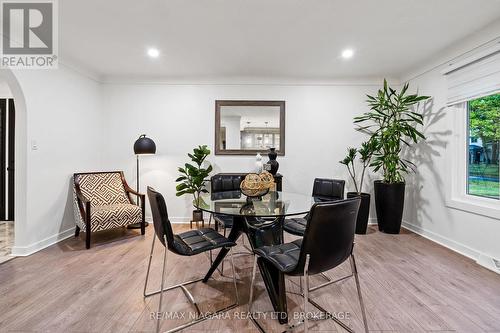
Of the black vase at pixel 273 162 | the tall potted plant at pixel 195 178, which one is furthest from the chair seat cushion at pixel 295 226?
the tall potted plant at pixel 195 178

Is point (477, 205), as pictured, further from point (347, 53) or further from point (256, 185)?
point (256, 185)

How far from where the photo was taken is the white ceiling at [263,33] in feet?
7.14

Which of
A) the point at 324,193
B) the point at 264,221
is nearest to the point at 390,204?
the point at 324,193

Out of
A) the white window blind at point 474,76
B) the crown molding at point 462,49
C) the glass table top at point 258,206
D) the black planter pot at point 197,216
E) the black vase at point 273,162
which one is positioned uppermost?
the crown molding at point 462,49

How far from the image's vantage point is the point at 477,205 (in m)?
2.71

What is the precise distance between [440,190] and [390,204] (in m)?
0.63

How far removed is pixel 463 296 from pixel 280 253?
5.45ft

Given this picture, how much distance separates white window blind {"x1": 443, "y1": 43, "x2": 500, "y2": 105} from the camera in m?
2.48

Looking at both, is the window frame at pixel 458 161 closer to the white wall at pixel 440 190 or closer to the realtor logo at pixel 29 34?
the white wall at pixel 440 190

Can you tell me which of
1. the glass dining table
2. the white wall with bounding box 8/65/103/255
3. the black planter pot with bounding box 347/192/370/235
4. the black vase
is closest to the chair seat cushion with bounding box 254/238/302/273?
the glass dining table

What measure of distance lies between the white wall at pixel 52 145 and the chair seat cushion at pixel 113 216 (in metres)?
0.54

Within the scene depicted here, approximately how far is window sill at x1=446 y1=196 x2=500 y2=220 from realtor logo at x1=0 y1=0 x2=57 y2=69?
4784 mm

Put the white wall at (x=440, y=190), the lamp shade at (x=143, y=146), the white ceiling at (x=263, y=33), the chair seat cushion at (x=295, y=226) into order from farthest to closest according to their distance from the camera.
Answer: the lamp shade at (x=143, y=146) → the white wall at (x=440, y=190) → the chair seat cushion at (x=295, y=226) → the white ceiling at (x=263, y=33)

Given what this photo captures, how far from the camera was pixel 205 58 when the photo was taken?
3303 millimetres
